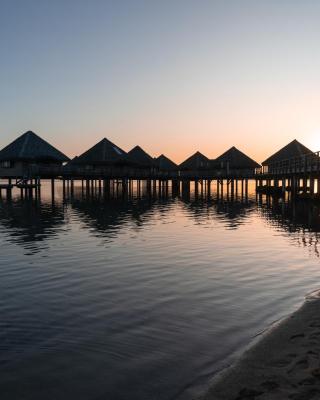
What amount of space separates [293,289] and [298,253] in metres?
4.55

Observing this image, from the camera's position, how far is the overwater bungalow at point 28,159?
4884 centimetres

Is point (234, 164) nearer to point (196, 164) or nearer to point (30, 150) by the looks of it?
point (196, 164)

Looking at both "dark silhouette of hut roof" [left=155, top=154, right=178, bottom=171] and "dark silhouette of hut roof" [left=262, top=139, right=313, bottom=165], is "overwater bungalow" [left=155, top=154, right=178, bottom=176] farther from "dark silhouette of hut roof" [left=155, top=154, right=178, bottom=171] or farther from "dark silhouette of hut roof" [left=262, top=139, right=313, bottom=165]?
"dark silhouette of hut roof" [left=262, top=139, right=313, bottom=165]

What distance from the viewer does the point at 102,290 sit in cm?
909

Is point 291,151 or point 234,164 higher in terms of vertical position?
point 291,151

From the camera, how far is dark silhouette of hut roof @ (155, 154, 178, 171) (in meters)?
70.0

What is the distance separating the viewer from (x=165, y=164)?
7106 cm

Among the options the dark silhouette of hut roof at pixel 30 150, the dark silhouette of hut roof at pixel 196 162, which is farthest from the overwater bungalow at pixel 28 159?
the dark silhouette of hut roof at pixel 196 162

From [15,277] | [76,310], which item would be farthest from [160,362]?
[15,277]

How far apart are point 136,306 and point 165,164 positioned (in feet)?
→ 209

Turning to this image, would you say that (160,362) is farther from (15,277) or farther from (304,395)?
(15,277)

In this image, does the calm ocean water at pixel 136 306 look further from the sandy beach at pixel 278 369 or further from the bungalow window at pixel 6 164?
the bungalow window at pixel 6 164

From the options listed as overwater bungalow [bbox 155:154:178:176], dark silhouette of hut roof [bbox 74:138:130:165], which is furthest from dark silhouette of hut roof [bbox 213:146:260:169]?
dark silhouette of hut roof [bbox 74:138:130:165]

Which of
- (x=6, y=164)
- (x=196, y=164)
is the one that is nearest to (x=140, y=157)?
(x=196, y=164)
